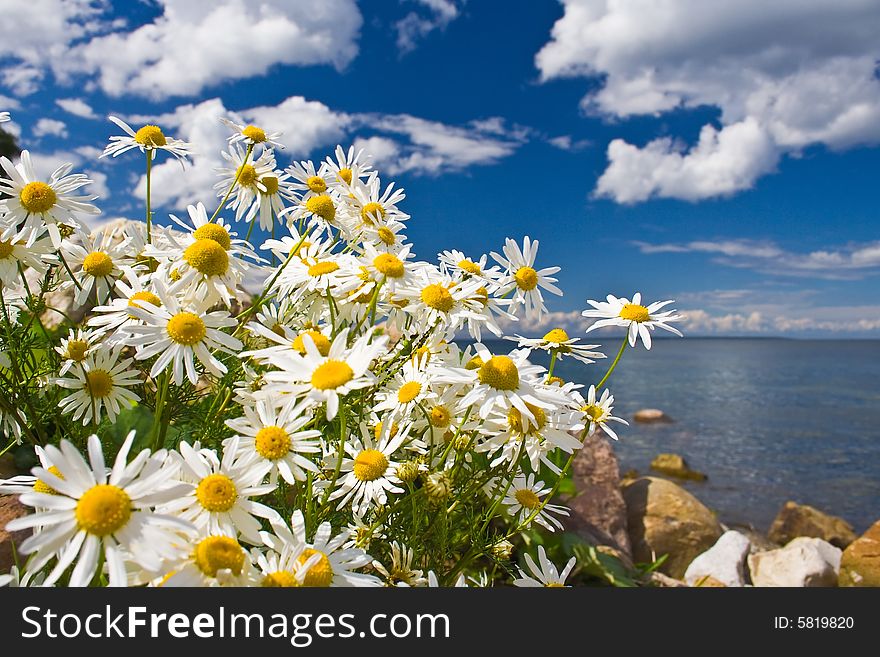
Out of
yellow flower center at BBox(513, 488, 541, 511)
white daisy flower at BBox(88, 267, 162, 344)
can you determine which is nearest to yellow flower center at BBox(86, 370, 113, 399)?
white daisy flower at BBox(88, 267, 162, 344)

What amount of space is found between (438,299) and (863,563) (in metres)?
7.13

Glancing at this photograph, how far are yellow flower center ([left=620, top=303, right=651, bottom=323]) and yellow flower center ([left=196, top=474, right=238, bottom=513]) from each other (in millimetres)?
1530

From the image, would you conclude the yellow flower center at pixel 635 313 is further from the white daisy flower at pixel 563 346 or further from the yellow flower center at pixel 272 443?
the yellow flower center at pixel 272 443

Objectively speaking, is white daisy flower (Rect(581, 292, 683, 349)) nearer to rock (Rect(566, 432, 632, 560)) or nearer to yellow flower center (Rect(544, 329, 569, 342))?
yellow flower center (Rect(544, 329, 569, 342))

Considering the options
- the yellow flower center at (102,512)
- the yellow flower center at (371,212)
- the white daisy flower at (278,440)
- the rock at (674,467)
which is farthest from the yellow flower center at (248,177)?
the rock at (674,467)

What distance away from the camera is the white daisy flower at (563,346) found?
2172mm

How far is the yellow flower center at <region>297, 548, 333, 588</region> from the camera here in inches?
53.2

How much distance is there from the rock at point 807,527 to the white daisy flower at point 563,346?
986 centimetres

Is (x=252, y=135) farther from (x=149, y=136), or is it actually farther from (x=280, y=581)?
(x=280, y=581)

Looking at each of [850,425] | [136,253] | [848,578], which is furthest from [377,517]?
[850,425]
